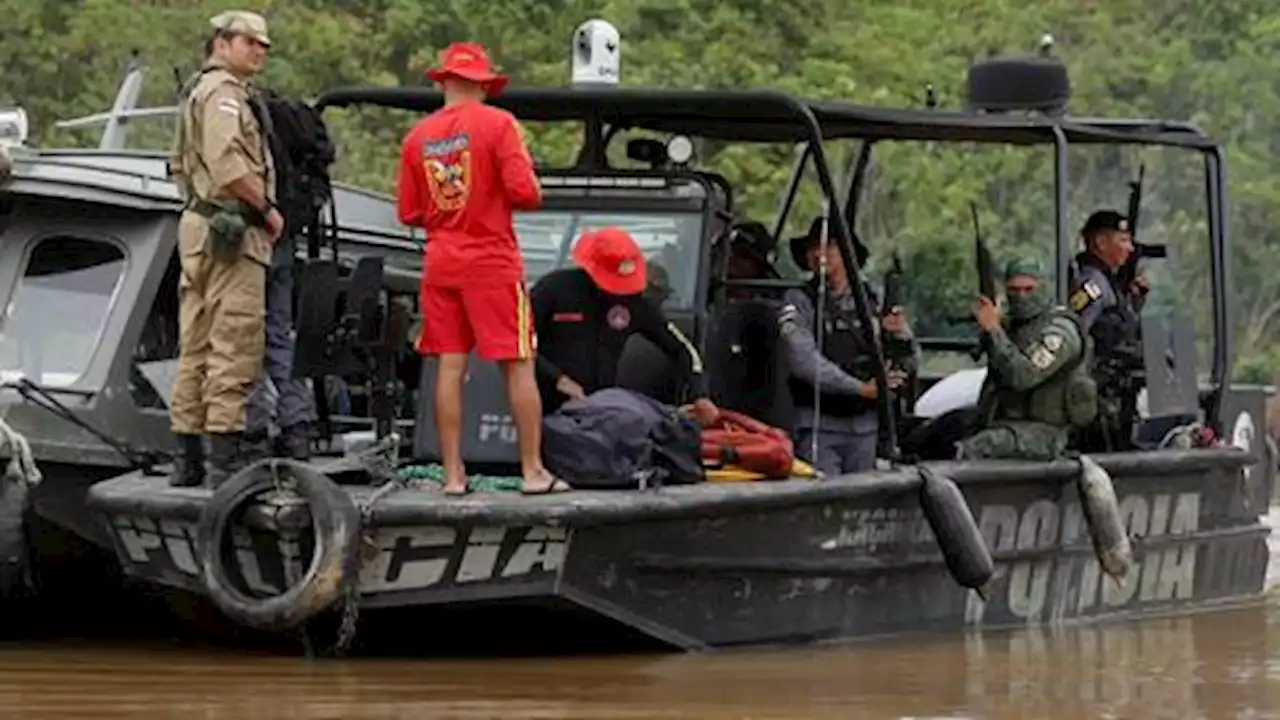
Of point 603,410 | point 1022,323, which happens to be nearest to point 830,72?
point 1022,323

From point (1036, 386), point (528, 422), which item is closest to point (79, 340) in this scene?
point (528, 422)

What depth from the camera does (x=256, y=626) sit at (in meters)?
11.9

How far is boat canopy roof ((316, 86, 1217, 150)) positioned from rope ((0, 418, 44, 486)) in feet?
6.57

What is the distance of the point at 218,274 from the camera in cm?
1256

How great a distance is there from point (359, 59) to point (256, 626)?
13.6 meters

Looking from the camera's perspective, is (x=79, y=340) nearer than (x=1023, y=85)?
Yes

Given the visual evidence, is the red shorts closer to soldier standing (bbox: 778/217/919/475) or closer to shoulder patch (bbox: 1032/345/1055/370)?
soldier standing (bbox: 778/217/919/475)

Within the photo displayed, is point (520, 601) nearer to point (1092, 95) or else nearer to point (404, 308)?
point (404, 308)

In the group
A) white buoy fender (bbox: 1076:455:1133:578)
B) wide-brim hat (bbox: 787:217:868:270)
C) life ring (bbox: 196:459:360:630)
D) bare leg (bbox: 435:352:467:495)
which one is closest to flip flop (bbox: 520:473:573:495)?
bare leg (bbox: 435:352:467:495)

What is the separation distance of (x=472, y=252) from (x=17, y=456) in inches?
74.7

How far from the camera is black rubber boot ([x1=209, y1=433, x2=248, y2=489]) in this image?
1243cm

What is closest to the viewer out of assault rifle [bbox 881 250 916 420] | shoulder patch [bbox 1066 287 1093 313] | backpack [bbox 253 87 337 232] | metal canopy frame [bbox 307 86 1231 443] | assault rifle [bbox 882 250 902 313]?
backpack [bbox 253 87 337 232]

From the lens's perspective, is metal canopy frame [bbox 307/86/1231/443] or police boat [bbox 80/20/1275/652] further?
metal canopy frame [bbox 307/86/1231/443]

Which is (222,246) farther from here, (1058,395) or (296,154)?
(1058,395)
